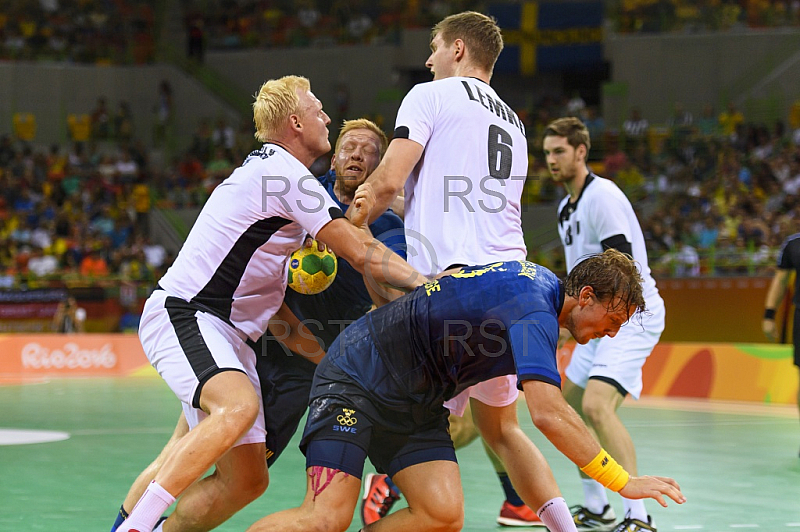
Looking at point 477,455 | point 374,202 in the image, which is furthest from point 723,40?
point 374,202

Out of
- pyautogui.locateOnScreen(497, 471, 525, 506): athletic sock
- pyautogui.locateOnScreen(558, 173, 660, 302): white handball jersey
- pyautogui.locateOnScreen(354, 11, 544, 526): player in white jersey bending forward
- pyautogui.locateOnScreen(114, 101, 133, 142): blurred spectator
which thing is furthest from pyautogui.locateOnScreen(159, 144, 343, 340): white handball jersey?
pyautogui.locateOnScreen(114, 101, 133, 142): blurred spectator

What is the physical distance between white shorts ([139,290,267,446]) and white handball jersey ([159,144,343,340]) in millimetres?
60

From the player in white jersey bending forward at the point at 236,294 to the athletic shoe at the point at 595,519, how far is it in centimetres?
223

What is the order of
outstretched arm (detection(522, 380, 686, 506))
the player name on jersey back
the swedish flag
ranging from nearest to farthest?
1. outstretched arm (detection(522, 380, 686, 506))
2. the player name on jersey back
3. the swedish flag

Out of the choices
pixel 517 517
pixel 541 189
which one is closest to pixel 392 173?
pixel 517 517

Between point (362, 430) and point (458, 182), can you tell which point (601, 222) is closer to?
point (458, 182)

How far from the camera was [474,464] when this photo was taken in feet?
27.3

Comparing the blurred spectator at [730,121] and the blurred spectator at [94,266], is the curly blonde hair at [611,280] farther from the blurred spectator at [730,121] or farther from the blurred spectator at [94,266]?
the blurred spectator at [730,121]

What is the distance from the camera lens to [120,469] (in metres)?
7.93

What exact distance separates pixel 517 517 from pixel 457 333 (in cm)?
244

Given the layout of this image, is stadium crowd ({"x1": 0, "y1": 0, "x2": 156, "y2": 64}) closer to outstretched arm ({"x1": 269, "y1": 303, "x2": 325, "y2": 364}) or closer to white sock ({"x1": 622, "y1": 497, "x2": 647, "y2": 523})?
outstretched arm ({"x1": 269, "y1": 303, "x2": 325, "y2": 364})

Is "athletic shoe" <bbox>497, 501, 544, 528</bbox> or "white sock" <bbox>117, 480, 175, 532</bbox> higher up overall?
"white sock" <bbox>117, 480, 175, 532</bbox>

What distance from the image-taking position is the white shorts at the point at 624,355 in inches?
243

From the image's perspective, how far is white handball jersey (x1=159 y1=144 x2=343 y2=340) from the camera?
4.38 meters
